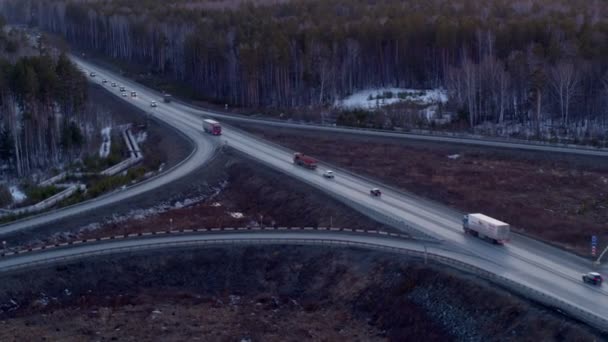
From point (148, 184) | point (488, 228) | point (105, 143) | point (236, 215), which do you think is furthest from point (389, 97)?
point (488, 228)

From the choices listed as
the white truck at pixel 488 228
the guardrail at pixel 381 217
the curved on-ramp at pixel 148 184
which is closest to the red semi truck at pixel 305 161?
the guardrail at pixel 381 217

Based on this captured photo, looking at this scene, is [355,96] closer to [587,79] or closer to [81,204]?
[587,79]

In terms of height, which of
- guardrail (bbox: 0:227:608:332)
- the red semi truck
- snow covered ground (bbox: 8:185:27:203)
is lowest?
snow covered ground (bbox: 8:185:27:203)

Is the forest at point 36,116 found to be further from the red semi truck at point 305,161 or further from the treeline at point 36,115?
the red semi truck at point 305,161

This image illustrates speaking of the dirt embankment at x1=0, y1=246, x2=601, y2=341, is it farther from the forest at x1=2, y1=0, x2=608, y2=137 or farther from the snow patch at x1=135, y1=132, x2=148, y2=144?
the forest at x1=2, y1=0, x2=608, y2=137

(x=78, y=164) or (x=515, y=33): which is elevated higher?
(x=515, y=33)

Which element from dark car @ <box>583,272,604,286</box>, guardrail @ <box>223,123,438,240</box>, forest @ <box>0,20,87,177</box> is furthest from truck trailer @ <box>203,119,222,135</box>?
dark car @ <box>583,272,604,286</box>

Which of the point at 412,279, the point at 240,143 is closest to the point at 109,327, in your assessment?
the point at 412,279
